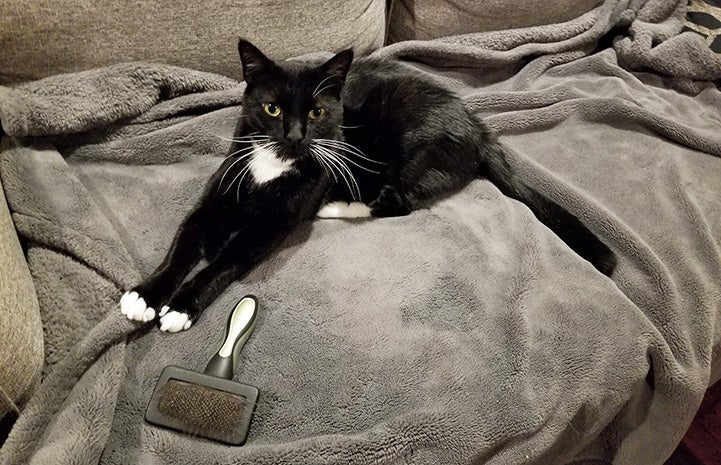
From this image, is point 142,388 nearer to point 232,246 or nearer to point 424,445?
point 232,246

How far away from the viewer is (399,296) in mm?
959

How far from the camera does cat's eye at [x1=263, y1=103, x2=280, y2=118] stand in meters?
1.03

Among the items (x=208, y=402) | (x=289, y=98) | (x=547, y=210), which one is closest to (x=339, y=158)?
(x=289, y=98)

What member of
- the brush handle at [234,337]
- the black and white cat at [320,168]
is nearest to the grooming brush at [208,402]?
the brush handle at [234,337]

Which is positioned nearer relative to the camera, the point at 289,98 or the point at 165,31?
the point at 289,98

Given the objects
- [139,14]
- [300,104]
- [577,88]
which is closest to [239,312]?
[300,104]

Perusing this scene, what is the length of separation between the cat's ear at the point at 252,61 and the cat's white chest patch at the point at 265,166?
0.15m

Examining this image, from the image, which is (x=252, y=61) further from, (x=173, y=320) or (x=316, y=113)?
(x=173, y=320)

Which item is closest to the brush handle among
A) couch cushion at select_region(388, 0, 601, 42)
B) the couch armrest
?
the couch armrest

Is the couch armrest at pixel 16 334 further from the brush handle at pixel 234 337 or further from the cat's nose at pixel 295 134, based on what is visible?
the cat's nose at pixel 295 134

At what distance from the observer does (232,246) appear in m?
0.99

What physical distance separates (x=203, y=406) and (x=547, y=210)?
2.52ft

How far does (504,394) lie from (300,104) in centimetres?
63

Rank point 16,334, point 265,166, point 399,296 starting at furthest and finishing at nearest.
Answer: point 265,166, point 399,296, point 16,334
